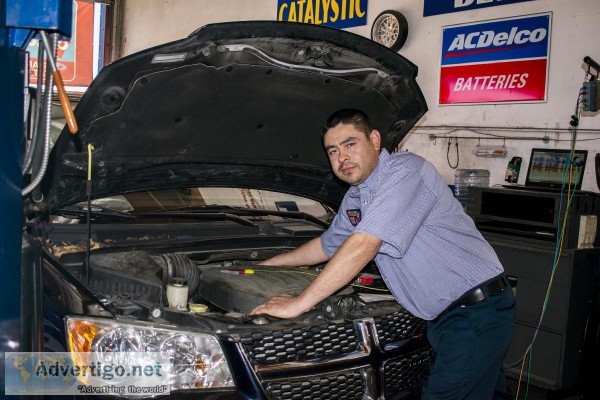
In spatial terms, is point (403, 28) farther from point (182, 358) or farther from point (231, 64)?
point (182, 358)

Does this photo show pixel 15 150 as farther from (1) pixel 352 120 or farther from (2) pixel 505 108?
(2) pixel 505 108

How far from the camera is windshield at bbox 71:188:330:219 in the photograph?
2789 mm

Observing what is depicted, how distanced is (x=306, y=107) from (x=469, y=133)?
3.72 metres

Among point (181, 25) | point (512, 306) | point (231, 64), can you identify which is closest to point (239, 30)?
point (231, 64)

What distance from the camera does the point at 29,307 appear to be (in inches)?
71.9

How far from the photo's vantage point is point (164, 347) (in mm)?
1862

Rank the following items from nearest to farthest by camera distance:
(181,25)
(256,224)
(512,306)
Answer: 1. (512,306)
2. (256,224)
3. (181,25)

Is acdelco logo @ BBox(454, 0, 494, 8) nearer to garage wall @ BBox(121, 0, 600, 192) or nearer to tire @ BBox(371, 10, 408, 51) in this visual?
garage wall @ BBox(121, 0, 600, 192)

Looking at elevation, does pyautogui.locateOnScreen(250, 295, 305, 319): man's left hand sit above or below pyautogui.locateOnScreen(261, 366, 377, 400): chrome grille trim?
above

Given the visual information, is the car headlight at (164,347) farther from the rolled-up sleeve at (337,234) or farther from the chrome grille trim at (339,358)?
the rolled-up sleeve at (337,234)

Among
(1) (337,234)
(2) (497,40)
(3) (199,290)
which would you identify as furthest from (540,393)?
(2) (497,40)

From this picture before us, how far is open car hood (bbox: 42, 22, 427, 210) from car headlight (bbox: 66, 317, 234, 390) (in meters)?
0.66

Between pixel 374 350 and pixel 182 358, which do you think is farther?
pixel 374 350

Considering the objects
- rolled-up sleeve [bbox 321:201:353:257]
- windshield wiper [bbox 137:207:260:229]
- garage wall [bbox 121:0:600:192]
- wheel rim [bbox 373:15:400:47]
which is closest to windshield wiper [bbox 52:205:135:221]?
windshield wiper [bbox 137:207:260:229]
